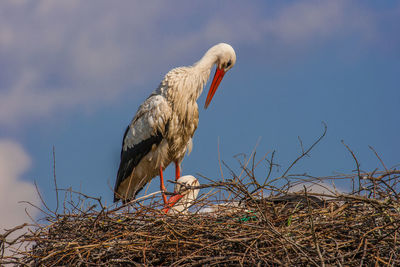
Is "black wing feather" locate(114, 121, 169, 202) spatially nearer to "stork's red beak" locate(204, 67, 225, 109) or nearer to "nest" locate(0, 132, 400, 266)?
"stork's red beak" locate(204, 67, 225, 109)

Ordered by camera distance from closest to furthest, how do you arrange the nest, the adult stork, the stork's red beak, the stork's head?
the nest → the adult stork → the stork's head → the stork's red beak

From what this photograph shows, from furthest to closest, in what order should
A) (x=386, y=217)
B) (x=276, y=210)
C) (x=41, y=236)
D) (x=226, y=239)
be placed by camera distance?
(x=41, y=236) → (x=276, y=210) → (x=386, y=217) → (x=226, y=239)

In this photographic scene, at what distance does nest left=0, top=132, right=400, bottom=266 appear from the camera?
2535 millimetres

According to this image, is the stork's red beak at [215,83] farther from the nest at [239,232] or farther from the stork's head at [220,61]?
the nest at [239,232]

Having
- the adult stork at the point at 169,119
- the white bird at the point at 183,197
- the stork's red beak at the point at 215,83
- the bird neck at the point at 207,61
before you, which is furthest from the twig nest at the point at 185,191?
the bird neck at the point at 207,61

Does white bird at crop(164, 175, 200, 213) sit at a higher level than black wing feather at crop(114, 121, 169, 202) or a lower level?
lower

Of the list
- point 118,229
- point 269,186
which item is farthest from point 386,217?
point 118,229

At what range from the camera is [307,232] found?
8.81 feet

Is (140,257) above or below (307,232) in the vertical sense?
above

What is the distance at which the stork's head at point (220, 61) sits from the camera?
5.80m

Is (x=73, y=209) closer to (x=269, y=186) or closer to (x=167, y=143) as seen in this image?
(x=269, y=186)

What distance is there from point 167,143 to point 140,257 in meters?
3.02

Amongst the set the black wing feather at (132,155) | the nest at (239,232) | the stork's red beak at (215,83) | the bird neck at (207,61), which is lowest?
the nest at (239,232)

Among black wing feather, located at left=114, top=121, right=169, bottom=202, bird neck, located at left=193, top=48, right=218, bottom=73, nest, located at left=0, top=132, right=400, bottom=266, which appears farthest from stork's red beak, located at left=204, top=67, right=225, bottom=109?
nest, located at left=0, top=132, right=400, bottom=266
